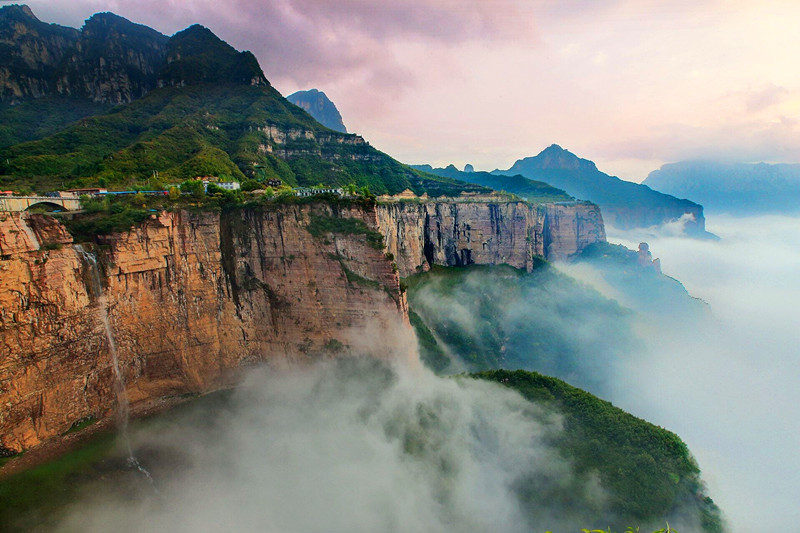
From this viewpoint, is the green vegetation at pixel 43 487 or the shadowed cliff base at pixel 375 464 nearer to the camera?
the green vegetation at pixel 43 487

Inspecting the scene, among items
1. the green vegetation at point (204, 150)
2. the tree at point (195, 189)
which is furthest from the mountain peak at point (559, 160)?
the tree at point (195, 189)

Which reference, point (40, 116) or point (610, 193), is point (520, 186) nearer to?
point (610, 193)

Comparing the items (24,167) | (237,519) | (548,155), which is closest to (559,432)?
(237,519)

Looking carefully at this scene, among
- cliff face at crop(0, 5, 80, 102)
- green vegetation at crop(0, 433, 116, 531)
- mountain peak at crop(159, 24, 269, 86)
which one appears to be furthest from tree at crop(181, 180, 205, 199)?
cliff face at crop(0, 5, 80, 102)

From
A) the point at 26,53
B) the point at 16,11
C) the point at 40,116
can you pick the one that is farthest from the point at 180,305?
the point at 16,11

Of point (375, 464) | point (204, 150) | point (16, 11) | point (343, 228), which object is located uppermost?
point (16, 11)

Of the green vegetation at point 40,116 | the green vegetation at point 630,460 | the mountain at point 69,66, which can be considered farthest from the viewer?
the mountain at point 69,66

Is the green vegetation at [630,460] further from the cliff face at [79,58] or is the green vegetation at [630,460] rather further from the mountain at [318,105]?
the mountain at [318,105]
